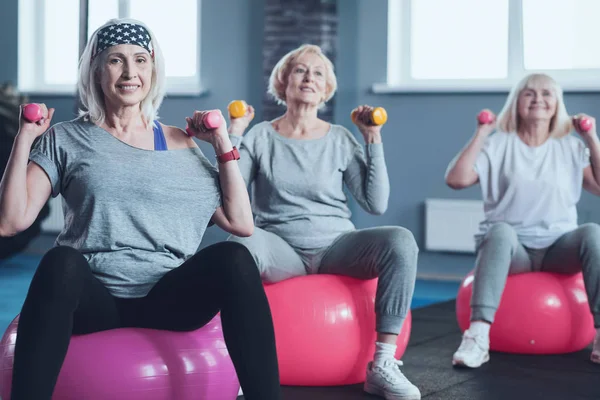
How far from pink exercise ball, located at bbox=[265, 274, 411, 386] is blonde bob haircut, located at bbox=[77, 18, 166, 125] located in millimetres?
695

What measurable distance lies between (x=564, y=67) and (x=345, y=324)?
296cm

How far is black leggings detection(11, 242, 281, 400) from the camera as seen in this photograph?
1.61 meters

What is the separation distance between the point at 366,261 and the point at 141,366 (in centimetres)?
82

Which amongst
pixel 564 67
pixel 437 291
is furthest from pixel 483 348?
pixel 564 67

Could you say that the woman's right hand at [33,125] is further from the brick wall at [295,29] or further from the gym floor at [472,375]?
the brick wall at [295,29]

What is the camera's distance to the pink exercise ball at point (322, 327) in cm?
239

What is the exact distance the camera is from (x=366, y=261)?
241cm

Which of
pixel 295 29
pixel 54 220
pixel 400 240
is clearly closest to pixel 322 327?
pixel 400 240

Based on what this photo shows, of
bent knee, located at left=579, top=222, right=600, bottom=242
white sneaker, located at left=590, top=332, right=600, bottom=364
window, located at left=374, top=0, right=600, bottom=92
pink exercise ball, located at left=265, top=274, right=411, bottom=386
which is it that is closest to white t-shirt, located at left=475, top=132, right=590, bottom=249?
bent knee, located at left=579, top=222, right=600, bottom=242

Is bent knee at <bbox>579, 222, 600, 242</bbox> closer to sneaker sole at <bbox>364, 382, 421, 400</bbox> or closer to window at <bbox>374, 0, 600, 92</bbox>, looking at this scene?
sneaker sole at <bbox>364, 382, 421, 400</bbox>

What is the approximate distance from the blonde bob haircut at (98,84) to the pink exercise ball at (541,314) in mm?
1439

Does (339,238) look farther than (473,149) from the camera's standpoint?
No

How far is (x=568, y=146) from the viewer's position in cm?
310

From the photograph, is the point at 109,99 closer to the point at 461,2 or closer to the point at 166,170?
the point at 166,170
